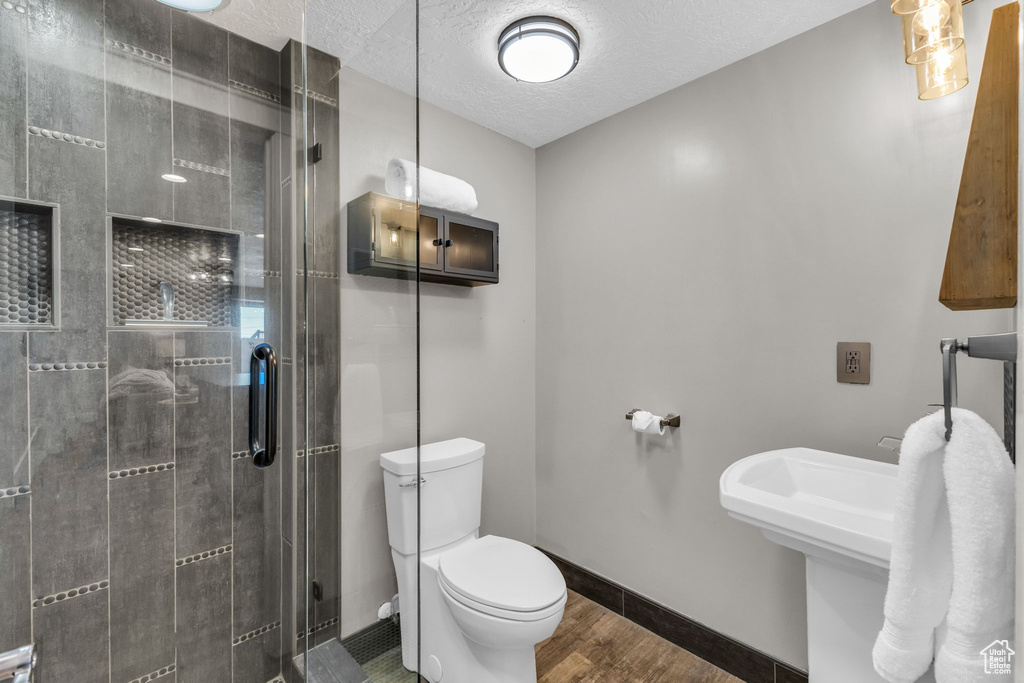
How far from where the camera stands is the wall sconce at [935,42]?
0.99 m

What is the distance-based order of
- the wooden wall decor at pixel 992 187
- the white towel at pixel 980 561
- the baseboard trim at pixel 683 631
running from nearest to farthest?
1. the white towel at pixel 980 561
2. the wooden wall decor at pixel 992 187
3. the baseboard trim at pixel 683 631

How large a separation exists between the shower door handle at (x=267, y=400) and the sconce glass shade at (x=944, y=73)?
1836 mm

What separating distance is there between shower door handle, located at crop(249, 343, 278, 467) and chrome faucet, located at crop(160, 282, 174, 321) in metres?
0.28

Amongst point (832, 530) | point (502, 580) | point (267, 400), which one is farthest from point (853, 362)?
point (267, 400)

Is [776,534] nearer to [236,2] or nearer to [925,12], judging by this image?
[925,12]

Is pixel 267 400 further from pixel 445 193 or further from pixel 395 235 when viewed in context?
pixel 445 193

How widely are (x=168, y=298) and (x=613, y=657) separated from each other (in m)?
2.04

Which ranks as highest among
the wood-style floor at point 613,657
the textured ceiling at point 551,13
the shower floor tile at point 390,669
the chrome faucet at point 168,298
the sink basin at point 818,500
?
the textured ceiling at point 551,13

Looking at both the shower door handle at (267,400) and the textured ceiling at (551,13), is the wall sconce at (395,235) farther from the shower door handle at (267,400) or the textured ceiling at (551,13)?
the shower door handle at (267,400)

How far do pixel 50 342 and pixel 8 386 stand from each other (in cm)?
13

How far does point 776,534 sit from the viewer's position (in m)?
1.17

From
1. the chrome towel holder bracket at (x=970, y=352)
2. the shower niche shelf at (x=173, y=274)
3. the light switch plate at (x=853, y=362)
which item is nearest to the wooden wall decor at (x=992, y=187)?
the chrome towel holder bracket at (x=970, y=352)

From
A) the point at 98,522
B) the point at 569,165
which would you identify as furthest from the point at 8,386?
the point at 569,165

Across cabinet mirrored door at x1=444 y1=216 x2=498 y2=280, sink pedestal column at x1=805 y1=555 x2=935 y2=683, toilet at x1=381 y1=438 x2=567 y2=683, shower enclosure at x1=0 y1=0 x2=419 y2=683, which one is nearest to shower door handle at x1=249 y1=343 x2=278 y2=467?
shower enclosure at x1=0 y1=0 x2=419 y2=683
